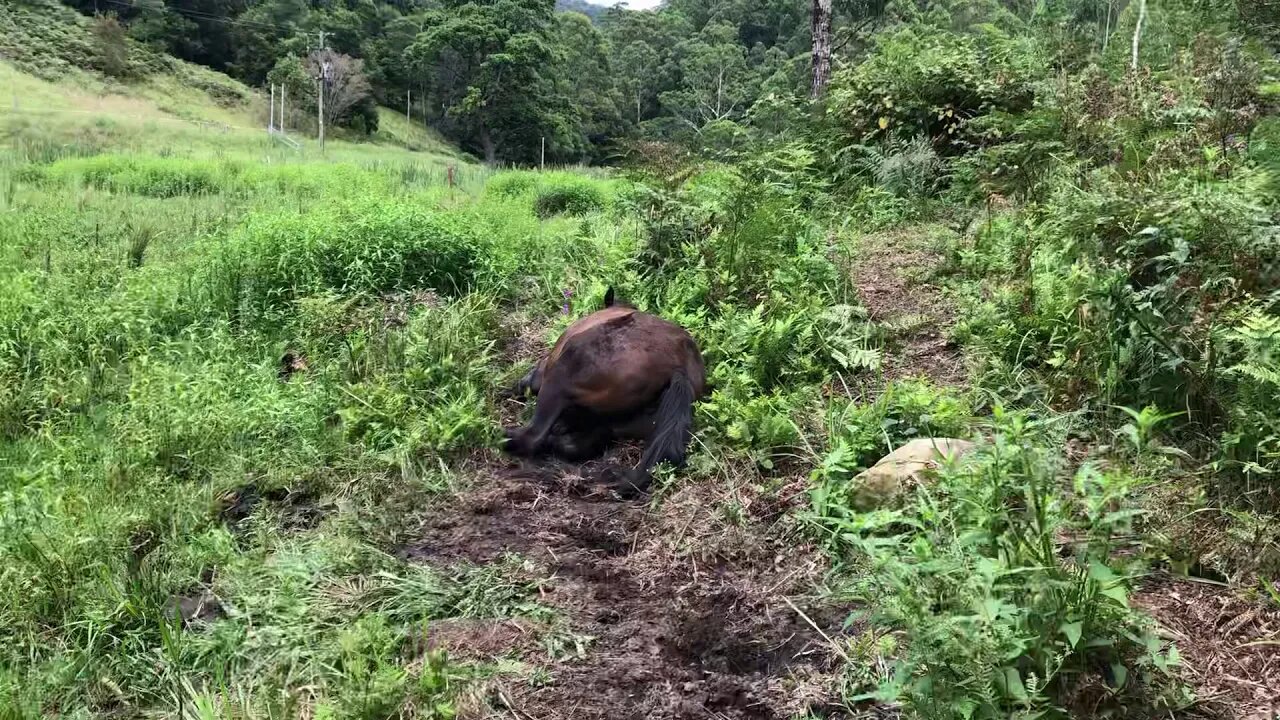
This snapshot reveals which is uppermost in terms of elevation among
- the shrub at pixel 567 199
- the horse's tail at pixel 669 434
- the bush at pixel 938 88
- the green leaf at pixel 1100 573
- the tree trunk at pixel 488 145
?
the bush at pixel 938 88

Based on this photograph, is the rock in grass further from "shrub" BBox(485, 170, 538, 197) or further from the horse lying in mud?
"shrub" BBox(485, 170, 538, 197)

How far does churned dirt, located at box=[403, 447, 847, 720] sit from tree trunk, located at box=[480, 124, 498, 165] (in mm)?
50914

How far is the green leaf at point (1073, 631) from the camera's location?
1567 millimetres

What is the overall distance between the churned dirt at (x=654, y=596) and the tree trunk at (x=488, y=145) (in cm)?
5091

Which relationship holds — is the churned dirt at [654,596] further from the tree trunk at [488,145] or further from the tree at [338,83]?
the tree trunk at [488,145]

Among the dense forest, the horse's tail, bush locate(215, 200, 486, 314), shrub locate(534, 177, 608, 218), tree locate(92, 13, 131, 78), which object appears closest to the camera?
the horse's tail

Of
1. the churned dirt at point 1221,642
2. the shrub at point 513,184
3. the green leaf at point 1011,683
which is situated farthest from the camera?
the shrub at point 513,184

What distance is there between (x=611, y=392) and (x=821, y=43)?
8432mm

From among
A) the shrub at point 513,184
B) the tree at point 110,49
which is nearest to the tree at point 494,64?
the tree at point 110,49

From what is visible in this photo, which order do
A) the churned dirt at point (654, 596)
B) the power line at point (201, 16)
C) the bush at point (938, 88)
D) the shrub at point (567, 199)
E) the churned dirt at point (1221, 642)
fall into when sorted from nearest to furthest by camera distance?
the churned dirt at point (1221, 642)
the churned dirt at point (654, 596)
the bush at point (938, 88)
the shrub at point (567, 199)
the power line at point (201, 16)

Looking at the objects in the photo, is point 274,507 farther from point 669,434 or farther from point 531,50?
point 531,50

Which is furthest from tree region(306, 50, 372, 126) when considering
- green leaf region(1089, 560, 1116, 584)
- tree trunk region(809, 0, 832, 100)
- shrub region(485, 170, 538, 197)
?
green leaf region(1089, 560, 1116, 584)

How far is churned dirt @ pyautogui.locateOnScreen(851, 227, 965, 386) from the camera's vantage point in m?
3.76

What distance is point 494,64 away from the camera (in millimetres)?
49719
